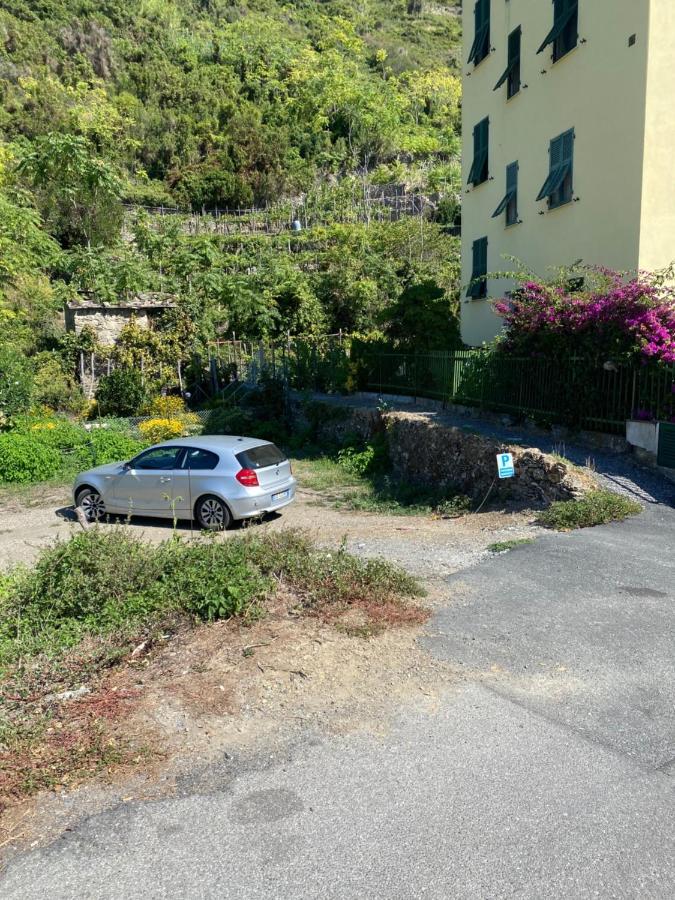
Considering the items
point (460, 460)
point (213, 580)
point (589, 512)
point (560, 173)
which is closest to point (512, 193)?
point (560, 173)

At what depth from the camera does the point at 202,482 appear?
36.4 ft

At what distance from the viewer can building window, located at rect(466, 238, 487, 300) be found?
19.8 m

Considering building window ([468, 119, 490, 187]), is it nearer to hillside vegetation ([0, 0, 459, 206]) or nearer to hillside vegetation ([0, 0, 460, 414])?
hillside vegetation ([0, 0, 460, 414])

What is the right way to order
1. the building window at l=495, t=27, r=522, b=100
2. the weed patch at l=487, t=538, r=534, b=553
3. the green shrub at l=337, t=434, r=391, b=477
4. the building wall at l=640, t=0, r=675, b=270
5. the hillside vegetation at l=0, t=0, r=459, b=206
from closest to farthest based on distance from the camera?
the weed patch at l=487, t=538, r=534, b=553, the building wall at l=640, t=0, r=675, b=270, the green shrub at l=337, t=434, r=391, b=477, the building window at l=495, t=27, r=522, b=100, the hillside vegetation at l=0, t=0, r=459, b=206

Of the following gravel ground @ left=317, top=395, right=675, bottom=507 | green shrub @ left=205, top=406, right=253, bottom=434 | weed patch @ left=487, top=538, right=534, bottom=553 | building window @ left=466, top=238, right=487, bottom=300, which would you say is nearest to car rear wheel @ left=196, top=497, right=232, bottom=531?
weed patch @ left=487, top=538, right=534, bottom=553

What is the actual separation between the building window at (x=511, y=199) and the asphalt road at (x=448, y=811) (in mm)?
15831

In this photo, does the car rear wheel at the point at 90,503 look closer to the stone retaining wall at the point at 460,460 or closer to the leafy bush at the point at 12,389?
the stone retaining wall at the point at 460,460

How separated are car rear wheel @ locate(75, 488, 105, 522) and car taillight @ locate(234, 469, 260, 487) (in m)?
3.08

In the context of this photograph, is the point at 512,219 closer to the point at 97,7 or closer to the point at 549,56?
the point at 549,56

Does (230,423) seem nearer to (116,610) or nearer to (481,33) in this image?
(481,33)

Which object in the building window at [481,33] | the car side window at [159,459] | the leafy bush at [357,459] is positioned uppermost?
the building window at [481,33]

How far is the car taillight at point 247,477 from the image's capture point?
431 inches

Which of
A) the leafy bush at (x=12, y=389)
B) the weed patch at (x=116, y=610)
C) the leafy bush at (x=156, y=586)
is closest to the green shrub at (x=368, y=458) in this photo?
the leafy bush at (x=12, y=389)

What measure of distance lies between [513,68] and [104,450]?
49.7ft
